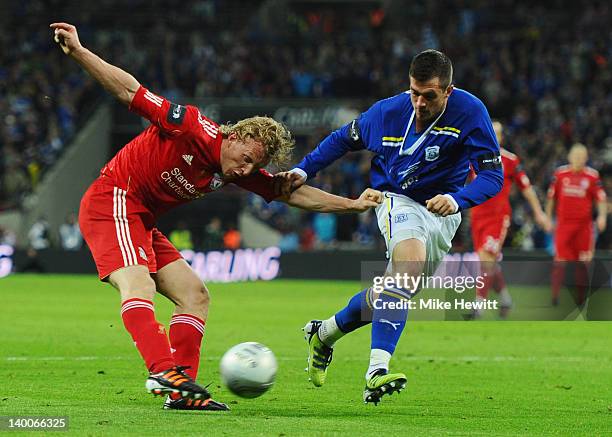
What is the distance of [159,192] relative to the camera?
7578mm

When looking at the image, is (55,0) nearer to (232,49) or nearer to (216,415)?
(232,49)

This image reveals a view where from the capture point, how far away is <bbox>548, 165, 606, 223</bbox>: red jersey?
701 inches

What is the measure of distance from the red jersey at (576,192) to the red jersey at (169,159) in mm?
11097

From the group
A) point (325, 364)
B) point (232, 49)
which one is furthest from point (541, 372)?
point (232, 49)

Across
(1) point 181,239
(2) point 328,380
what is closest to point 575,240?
(2) point 328,380

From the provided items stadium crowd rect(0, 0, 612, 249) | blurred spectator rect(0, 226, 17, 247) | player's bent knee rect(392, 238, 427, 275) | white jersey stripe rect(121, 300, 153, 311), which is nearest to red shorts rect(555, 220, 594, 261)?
stadium crowd rect(0, 0, 612, 249)

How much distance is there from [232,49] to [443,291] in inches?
762

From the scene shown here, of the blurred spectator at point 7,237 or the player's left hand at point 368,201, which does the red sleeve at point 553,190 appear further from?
the blurred spectator at point 7,237

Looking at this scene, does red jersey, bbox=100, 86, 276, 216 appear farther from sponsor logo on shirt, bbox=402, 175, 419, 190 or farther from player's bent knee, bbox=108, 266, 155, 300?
sponsor logo on shirt, bbox=402, 175, 419, 190

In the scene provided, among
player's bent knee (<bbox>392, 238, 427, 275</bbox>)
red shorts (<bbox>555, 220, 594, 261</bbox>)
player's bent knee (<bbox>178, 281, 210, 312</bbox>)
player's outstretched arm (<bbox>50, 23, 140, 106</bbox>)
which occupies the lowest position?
player's bent knee (<bbox>178, 281, 210, 312</bbox>)

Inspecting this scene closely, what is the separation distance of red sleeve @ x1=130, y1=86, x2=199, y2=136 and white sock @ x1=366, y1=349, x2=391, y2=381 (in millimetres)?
1900

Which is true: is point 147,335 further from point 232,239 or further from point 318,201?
point 232,239

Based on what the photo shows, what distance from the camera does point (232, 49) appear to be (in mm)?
34469

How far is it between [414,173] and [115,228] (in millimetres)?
2182
